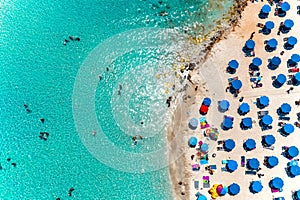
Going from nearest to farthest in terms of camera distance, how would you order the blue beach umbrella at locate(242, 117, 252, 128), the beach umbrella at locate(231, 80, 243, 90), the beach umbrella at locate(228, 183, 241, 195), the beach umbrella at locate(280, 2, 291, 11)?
1. the beach umbrella at locate(228, 183, 241, 195)
2. the blue beach umbrella at locate(242, 117, 252, 128)
3. the beach umbrella at locate(231, 80, 243, 90)
4. the beach umbrella at locate(280, 2, 291, 11)

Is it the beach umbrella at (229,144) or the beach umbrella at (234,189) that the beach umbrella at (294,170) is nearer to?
the beach umbrella at (234,189)

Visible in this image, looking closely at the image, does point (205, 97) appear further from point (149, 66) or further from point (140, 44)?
point (140, 44)

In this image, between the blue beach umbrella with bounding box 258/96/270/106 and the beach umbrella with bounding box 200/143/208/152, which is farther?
the blue beach umbrella with bounding box 258/96/270/106

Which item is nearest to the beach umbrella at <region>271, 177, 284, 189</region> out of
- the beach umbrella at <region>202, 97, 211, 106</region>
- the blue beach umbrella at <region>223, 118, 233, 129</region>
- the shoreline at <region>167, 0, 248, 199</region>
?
the blue beach umbrella at <region>223, 118, 233, 129</region>

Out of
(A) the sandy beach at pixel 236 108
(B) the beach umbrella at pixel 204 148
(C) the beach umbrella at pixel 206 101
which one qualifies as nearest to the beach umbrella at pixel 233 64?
(A) the sandy beach at pixel 236 108

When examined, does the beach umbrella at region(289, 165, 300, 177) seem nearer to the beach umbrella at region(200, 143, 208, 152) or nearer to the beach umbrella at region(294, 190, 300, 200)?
the beach umbrella at region(294, 190, 300, 200)

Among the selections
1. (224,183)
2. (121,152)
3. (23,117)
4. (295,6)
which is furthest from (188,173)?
(295,6)

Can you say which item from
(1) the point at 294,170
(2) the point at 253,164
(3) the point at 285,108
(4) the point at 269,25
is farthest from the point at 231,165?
(4) the point at 269,25
